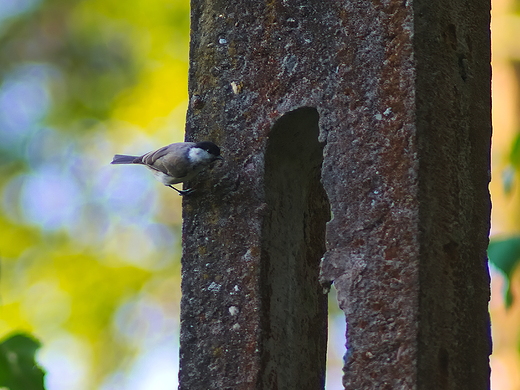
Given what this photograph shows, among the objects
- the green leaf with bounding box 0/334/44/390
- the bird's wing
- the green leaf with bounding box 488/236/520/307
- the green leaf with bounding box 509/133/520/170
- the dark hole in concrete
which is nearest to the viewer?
the green leaf with bounding box 0/334/44/390

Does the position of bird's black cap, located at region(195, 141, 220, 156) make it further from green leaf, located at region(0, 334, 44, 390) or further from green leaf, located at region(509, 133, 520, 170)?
green leaf, located at region(509, 133, 520, 170)

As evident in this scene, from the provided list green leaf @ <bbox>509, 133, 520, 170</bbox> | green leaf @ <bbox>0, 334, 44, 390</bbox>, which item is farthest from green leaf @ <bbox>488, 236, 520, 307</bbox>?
green leaf @ <bbox>0, 334, 44, 390</bbox>

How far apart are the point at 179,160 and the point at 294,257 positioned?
832mm

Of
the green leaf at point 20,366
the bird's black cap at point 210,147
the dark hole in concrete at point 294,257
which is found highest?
the bird's black cap at point 210,147

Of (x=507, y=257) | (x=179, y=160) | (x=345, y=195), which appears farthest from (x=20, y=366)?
(x=507, y=257)

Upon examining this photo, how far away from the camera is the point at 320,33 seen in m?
3.02

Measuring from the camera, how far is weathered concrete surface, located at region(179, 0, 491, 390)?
259 cm

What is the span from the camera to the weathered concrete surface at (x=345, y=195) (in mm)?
2594

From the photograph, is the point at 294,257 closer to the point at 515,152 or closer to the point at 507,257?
the point at 507,257

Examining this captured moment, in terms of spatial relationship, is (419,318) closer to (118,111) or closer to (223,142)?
(223,142)

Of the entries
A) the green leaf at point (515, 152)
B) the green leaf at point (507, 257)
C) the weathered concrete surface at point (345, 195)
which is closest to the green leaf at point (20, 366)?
the weathered concrete surface at point (345, 195)

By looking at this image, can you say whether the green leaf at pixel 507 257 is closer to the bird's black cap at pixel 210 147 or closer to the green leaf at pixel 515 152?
the green leaf at pixel 515 152

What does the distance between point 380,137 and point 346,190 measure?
219mm

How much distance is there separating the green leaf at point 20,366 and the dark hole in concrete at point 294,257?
848 millimetres
